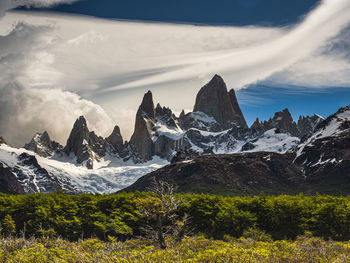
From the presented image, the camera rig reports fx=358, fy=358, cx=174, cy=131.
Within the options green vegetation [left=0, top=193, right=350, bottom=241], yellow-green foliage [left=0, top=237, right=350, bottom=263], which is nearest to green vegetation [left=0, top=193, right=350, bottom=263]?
green vegetation [left=0, top=193, right=350, bottom=241]

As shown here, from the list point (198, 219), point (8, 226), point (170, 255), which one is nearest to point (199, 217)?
point (198, 219)

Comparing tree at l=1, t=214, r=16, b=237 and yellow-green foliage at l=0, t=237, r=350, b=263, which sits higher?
yellow-green foliage at l=0, t=237, r=350, b=263

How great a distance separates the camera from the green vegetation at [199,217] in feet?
211

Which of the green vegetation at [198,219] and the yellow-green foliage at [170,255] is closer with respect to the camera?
the yellow-green foliage at [170,255]

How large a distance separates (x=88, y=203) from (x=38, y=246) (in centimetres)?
3863

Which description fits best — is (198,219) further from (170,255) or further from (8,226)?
(170,255)

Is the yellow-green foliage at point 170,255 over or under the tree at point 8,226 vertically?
over

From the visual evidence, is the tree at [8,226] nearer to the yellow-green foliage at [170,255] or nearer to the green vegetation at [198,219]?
the green vegetation at [198,219]

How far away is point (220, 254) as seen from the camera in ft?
105

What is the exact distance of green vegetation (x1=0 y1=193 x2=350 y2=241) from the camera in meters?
64.4

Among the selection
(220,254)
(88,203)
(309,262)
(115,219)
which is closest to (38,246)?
(220,254)

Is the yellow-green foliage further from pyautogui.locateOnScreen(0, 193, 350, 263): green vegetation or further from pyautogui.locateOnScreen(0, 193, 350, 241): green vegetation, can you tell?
pyautogui.locateOnScreen(0, 193, 350, 241): green vegetation

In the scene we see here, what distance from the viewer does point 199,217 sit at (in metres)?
70.2

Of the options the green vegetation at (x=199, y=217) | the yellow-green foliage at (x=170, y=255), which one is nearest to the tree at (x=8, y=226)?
the green vegetation at (x=199, y=217)
